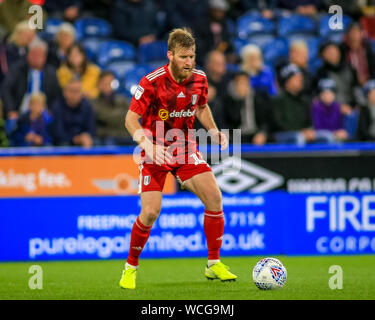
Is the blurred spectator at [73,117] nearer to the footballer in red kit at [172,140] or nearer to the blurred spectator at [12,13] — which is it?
the blurred spectator at [12,13]

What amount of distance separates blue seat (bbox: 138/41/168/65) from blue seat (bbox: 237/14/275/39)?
5.92 feet

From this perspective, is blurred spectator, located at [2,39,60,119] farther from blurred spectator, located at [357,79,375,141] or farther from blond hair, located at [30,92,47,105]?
blurred spectator, located at [357,79,375,141]

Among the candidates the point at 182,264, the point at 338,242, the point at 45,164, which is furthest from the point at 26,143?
the point at 338,242

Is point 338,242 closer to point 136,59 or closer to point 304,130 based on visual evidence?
point 304,130

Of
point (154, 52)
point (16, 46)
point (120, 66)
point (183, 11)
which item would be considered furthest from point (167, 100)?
point (183, 11)

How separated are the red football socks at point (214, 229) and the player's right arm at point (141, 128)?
0.73 metres

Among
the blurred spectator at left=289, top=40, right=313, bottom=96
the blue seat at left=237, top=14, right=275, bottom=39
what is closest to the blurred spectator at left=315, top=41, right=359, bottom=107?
the blurred spectator at left=289, top=40, right=313, bottom=96

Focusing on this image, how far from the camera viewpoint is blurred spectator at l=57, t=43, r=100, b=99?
12.8m

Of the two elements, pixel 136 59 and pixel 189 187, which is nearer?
pixel 189 187

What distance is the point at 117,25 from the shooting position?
1423 cm

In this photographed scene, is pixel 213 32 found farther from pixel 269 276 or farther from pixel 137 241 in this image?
pixel 269 276

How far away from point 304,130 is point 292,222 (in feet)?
6.79

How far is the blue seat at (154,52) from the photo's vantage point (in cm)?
1384

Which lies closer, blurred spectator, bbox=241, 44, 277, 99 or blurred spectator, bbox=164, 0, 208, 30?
blurred spectator, bbox=241, 44, 277, 99
